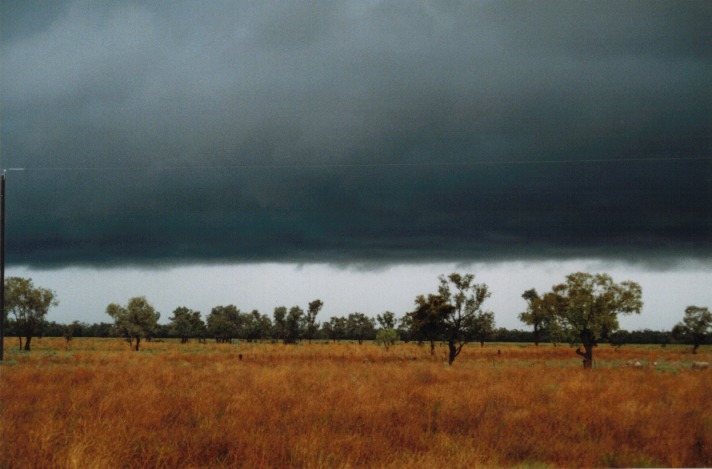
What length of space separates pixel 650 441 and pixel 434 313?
85.9ft

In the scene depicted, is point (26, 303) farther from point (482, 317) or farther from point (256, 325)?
point (256, 325)

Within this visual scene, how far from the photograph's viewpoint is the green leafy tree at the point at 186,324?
108 meters

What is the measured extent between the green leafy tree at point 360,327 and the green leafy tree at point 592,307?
92.9 metres

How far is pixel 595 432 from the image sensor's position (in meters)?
10.0

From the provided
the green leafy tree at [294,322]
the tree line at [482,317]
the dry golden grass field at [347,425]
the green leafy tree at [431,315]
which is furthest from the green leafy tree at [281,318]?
the dry golden grass field at [347,425]

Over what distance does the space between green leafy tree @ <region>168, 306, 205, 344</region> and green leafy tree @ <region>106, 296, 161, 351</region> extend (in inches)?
2054

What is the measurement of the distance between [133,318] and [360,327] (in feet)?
239

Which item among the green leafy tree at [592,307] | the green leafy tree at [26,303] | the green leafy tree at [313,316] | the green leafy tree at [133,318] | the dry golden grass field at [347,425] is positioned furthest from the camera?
the green leafy tree at [313,316]

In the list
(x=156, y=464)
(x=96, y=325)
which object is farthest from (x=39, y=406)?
(x=96, y=325)

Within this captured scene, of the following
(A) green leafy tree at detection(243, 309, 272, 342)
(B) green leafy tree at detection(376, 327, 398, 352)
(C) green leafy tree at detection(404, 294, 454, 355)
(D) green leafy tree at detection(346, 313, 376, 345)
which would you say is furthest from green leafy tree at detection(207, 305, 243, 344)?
(C) green leafy tree at detection(404, 294, 454, 355)

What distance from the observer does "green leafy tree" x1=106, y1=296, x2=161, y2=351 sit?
2179 inches

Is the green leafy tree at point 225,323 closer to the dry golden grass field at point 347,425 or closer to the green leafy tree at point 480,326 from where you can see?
the green leafy tree at point 480,326

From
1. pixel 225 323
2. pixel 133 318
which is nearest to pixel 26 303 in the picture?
pixel 133 318

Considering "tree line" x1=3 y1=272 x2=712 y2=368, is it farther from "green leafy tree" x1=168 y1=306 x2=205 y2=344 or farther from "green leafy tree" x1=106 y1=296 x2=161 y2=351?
"green leafy tree" x1=168 y1=306 x2=205 y2=344
